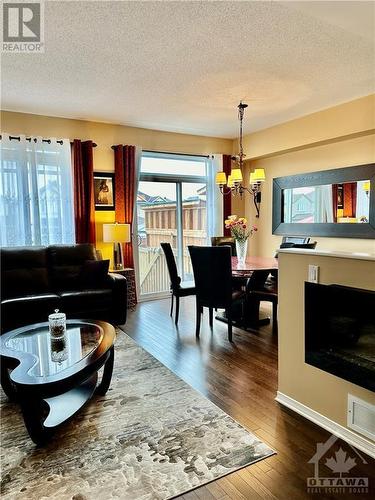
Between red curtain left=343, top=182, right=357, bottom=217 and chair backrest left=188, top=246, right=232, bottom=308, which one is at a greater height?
red curtain left=343, top=182, right=357, bottom=217

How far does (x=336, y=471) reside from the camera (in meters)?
1.88

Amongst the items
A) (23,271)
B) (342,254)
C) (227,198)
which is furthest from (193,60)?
(227,198)

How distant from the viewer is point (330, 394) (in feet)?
7.25

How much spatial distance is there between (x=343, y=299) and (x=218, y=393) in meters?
1.28

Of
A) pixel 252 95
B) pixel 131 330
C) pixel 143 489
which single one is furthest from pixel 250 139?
pixel 143 489

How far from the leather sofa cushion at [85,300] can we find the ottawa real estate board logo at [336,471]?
301 cm

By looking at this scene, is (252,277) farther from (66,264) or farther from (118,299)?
(66,264)

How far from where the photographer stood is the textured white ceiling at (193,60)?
250 cm

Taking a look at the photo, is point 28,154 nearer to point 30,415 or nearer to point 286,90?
point 286,90

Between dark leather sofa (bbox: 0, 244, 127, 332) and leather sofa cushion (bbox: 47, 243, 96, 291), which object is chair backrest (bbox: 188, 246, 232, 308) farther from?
leather sofa cushion (bbox: 47, 243, 96, 291)

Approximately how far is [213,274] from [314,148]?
2909mm

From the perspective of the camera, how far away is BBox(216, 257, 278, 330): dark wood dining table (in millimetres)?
3977

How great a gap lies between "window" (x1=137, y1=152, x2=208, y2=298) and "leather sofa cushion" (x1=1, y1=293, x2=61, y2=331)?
2.12 m

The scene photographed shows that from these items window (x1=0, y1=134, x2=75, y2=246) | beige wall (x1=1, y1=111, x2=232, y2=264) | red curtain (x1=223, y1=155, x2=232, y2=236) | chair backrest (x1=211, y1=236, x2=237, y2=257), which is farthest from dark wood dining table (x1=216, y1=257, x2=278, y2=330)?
window (x1=0, y1=134, x2=75, y2=246)
